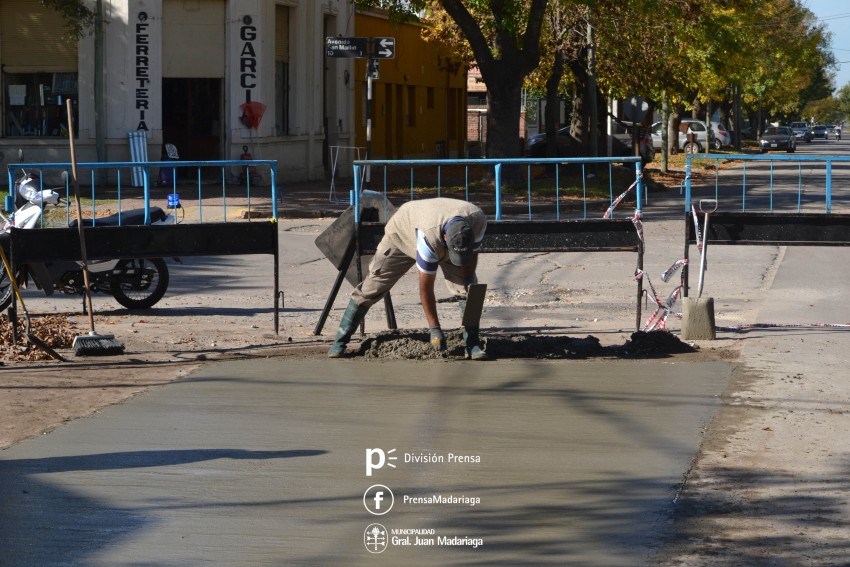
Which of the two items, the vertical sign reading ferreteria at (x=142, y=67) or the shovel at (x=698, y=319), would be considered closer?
the shovel at (x=698, y=319)

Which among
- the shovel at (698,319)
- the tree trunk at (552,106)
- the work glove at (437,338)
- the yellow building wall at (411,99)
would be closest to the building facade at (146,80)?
the yellow building wall at (411,99)

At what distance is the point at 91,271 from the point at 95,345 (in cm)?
252

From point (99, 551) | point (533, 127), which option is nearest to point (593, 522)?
point (99, 551)

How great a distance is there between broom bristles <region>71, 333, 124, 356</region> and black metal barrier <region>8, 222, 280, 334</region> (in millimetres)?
795

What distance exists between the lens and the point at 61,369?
9328 mm

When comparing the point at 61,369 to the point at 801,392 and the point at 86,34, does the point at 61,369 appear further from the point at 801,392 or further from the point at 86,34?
the point at 86,34

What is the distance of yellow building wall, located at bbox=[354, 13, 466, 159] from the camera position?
1515 inches

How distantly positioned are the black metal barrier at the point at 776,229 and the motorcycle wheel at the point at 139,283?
5.24 m

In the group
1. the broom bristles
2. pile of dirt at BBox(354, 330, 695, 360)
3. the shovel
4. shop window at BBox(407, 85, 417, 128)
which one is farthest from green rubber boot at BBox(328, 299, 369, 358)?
shop window at BBox(407, 85, 417, 128)

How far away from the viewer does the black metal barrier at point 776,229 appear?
10617 millimetres

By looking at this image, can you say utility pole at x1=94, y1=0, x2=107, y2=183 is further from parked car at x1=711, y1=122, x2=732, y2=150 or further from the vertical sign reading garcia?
parked car at x1=711, y1=122, x2=732, y2=150

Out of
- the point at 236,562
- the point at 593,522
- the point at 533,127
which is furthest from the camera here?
the point at 533,127

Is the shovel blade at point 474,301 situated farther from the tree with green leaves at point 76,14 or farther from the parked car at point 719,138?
the parked car at point 719,138

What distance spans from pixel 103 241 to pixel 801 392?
574cm
